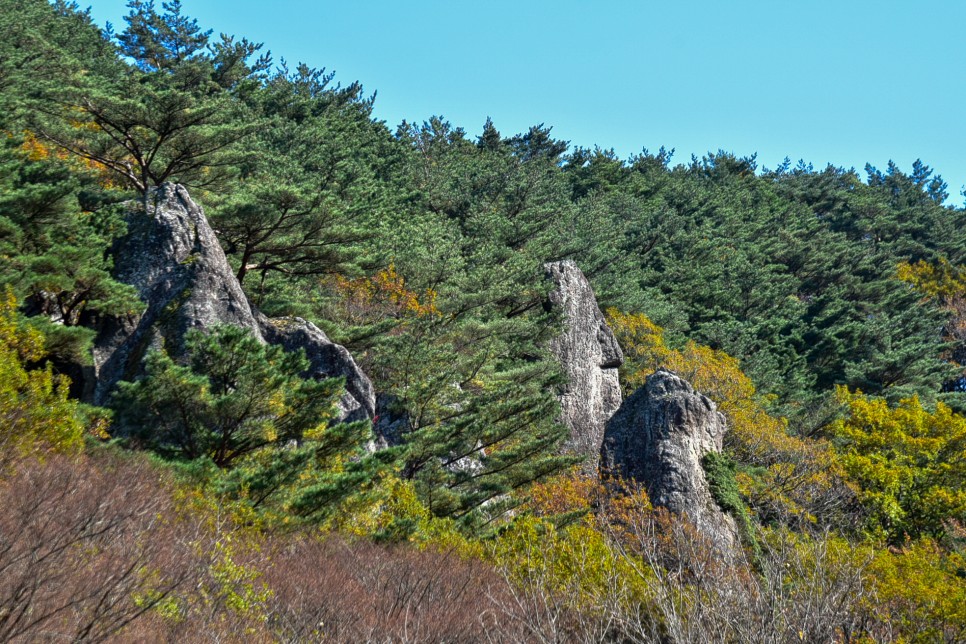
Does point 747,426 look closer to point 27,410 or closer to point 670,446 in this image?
point 670,446

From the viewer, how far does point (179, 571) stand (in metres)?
8.48

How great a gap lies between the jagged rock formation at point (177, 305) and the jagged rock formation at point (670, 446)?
1004 cm

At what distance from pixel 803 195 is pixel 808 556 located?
221 feet

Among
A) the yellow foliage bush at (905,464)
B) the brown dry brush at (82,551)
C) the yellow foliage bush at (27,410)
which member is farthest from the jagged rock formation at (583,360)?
the brown dry brush at (82,551)

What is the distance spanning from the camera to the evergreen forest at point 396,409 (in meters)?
8.91

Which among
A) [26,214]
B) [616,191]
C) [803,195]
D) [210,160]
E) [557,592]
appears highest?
[803,195]

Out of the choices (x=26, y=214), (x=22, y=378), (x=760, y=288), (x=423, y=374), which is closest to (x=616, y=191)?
(x=760, y=288)

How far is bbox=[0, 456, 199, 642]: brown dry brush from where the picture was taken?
21.5 feet

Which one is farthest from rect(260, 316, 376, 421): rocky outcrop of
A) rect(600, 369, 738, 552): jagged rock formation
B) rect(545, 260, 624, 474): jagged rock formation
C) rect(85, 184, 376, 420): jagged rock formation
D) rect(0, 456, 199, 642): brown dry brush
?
rect(545, 260, 624, 474): jagged rock formation

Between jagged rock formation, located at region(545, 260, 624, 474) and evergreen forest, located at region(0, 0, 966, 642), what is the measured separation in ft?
4.55

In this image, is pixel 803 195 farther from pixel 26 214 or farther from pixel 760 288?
pixel 26 214

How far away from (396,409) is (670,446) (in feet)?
30.2

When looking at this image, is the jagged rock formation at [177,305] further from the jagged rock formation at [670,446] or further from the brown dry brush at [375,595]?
the jagged rock formation at [670,446]

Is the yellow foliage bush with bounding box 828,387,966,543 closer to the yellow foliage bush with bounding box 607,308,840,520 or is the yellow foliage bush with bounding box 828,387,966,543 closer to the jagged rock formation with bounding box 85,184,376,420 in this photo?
the yellow foliage bush with bounding box 607,308,840,520
